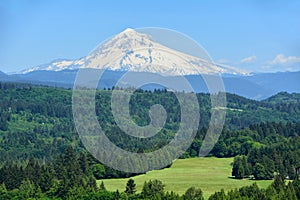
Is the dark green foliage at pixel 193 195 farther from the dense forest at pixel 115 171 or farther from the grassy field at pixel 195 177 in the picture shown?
the grassy field at pixel 195 177

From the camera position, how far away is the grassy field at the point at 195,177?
82125 mm

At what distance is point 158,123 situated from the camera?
191 m

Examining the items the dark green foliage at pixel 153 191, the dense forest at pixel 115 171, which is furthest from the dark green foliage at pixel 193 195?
the dark green foliage at pixel 153 191

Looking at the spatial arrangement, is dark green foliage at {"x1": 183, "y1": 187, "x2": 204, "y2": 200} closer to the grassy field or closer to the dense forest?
the dense forest

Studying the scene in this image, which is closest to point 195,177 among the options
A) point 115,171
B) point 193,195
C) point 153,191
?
point 115,171

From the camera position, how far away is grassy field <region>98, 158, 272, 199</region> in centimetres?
8212

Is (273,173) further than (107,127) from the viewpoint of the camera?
No

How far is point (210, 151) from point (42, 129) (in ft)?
246

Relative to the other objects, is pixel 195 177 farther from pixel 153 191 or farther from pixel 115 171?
pixel 153 191

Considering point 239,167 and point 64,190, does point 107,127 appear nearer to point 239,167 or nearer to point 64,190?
point 239,167

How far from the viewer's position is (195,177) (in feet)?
303

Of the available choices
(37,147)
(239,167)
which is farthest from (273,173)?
(37,147)

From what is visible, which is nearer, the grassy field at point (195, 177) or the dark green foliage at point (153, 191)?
the dark green foliage at point (153, 191)

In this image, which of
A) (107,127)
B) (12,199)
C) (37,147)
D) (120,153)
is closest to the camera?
(12,199)
